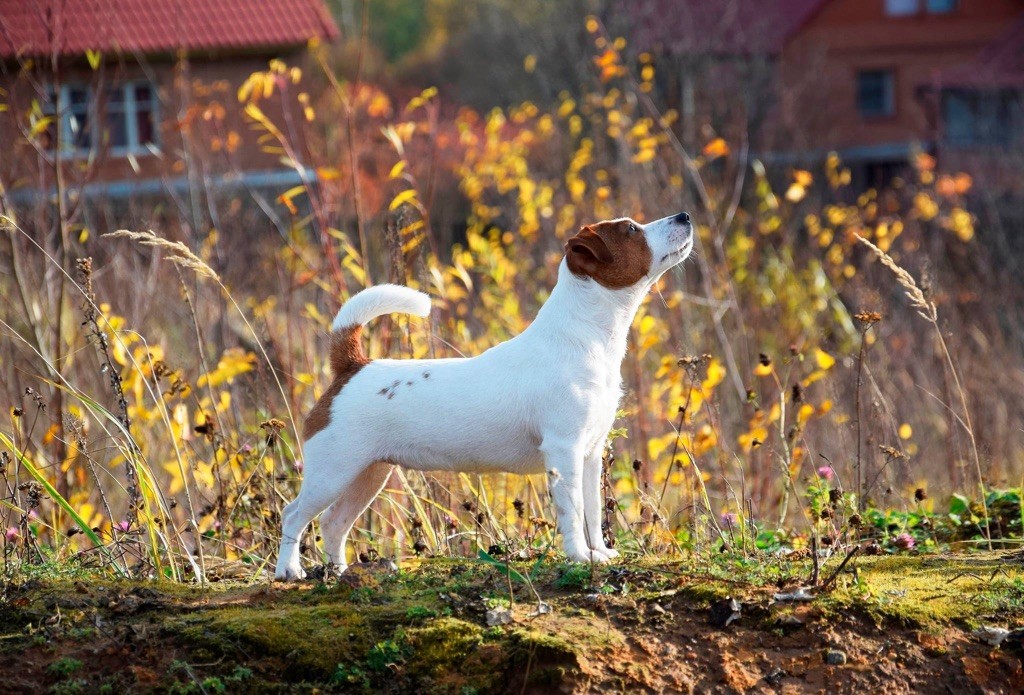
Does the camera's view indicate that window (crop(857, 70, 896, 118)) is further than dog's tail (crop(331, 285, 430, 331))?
Yes

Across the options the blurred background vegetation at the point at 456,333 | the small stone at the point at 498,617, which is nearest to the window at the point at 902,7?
the blurred background vegetation at the point at 456,333

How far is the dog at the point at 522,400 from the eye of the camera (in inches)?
166

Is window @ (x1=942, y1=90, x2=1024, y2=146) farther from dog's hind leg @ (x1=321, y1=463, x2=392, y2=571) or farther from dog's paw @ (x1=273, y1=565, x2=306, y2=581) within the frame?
dog's paw @ (x1=273, y1=565, x2=306, y2=581)

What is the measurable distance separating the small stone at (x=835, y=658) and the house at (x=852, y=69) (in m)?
16.0

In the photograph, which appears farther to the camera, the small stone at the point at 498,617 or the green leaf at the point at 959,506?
the green leaf at the point at 959,506

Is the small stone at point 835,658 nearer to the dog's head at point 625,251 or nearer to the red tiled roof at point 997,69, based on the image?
the dog's head at point 625,251

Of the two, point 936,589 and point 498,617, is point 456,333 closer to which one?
point 498,617

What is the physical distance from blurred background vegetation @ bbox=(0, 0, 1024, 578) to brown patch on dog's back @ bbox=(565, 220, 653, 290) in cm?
72

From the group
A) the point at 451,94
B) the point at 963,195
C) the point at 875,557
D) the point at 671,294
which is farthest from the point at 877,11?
the point at 875,557

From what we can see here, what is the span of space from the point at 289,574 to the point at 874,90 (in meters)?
36.1

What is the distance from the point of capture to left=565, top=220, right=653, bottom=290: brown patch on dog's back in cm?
436

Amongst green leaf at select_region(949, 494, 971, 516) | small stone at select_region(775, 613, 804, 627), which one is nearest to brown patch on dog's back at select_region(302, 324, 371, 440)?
small stone at select_region(775, 613, 804, 627)

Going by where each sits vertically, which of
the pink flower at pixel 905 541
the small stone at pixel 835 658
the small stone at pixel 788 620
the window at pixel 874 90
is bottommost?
the small stone at pixel 835 658

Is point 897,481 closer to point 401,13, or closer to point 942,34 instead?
point 942,34
